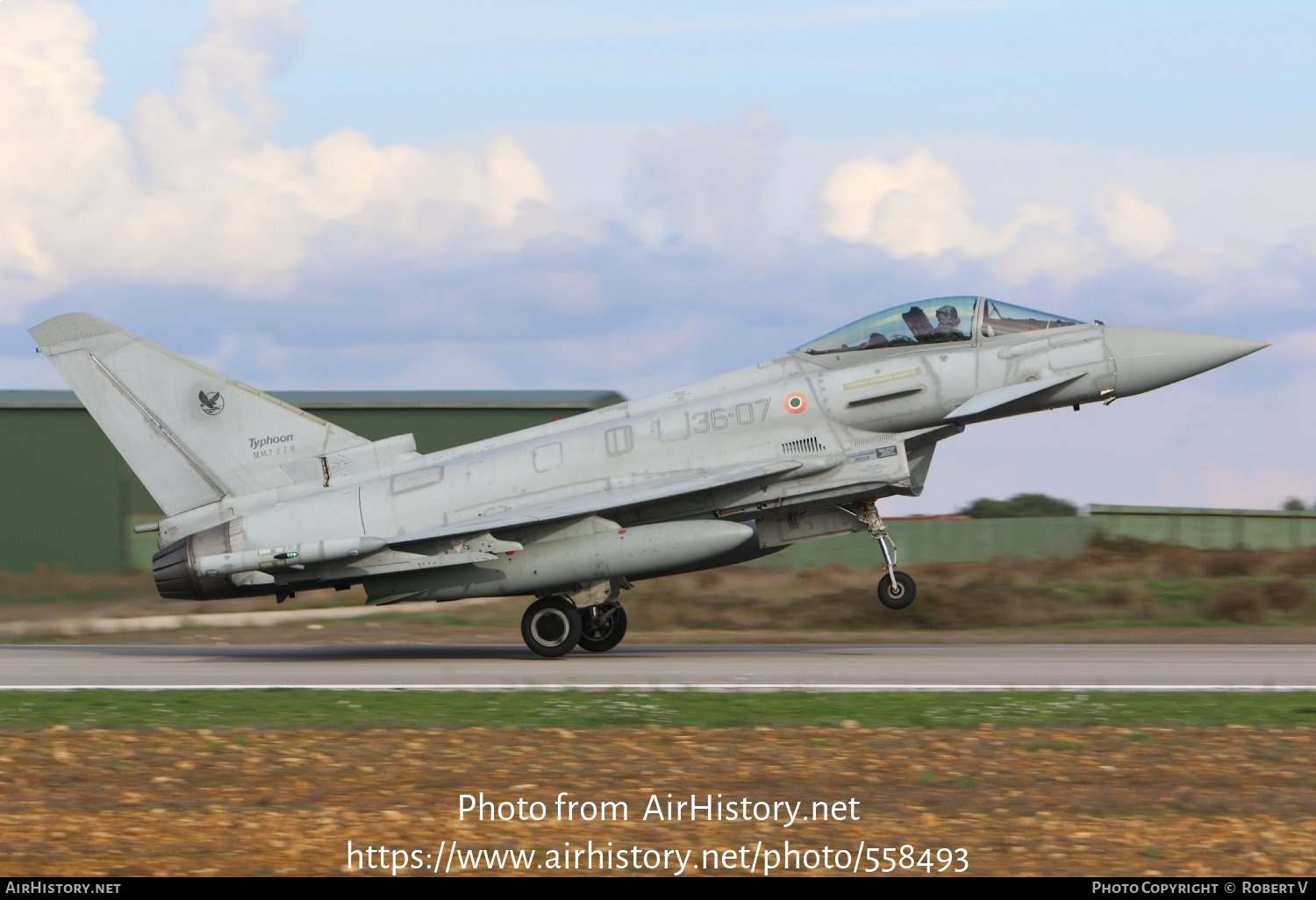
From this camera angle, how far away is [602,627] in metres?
18.8

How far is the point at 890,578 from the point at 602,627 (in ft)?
13.1

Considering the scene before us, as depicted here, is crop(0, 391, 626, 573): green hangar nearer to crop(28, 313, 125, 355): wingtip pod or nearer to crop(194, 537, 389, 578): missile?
crop(28, 313, 125, 355): wingtip pod

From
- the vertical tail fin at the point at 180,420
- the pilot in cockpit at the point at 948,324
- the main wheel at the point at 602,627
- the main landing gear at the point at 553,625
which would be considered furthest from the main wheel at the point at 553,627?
the pilot in cockpit at the point at 948,324

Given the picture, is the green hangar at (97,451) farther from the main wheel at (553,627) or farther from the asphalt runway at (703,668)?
the main wheel at (553,627)

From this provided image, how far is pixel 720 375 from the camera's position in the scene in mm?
18203

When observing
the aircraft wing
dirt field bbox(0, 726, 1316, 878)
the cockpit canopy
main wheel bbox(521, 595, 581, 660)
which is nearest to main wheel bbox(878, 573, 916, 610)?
the aircraft wing

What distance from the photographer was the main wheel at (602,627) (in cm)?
1875

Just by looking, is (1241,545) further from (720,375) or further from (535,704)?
(535,704)

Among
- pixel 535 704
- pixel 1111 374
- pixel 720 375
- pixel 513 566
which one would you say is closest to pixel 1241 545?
pixel 1111 374

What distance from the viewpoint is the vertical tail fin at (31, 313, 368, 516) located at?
60.6ft

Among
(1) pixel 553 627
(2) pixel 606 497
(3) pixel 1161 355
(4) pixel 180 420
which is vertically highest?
(4) pixel 180 420

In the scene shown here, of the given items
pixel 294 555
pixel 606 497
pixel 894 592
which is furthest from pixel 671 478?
pixel 294 555

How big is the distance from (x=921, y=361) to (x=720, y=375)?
8.35ft

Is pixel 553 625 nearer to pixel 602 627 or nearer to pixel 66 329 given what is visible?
pixel 602 627
